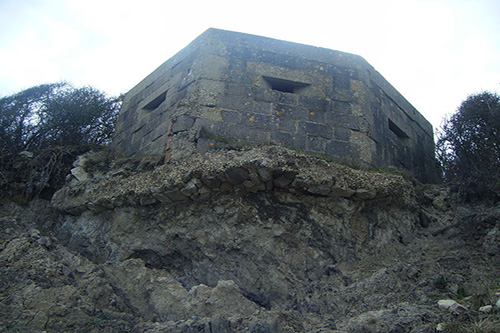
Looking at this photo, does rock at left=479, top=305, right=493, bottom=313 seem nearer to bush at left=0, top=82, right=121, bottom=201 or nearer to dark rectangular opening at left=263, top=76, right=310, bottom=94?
dark rectangular opening at left=263, top=76, right=310, bottom=94

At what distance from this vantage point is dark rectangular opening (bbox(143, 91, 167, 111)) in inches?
307

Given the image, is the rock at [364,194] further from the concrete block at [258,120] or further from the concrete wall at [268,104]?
the concrete block at [258,120]

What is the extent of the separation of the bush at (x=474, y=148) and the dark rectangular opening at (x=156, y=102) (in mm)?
4544

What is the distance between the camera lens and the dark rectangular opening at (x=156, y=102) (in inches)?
307

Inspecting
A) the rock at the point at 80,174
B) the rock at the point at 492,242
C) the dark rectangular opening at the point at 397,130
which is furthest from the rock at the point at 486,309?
the rock at the point at 80,174

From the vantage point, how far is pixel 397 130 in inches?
320


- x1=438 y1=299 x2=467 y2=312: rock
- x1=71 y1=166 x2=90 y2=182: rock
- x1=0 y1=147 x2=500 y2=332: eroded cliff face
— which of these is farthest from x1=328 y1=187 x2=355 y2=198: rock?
x1=71 y1=166 x2=90 y2=182: rock

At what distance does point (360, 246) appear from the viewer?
5.96 meters

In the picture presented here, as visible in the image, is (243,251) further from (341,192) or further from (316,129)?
(316,129)

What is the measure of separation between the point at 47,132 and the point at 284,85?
4.14 meters

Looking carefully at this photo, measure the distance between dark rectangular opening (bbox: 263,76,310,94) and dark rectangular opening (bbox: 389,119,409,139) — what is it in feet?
5.61

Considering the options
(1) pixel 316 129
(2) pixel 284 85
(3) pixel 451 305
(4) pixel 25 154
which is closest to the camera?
(3) pixel 451 305

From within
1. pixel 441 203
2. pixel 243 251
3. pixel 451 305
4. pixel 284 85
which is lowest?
pixel 451 305

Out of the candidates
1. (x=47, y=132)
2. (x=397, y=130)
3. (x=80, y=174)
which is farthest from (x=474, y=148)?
(x=47, y=132)
